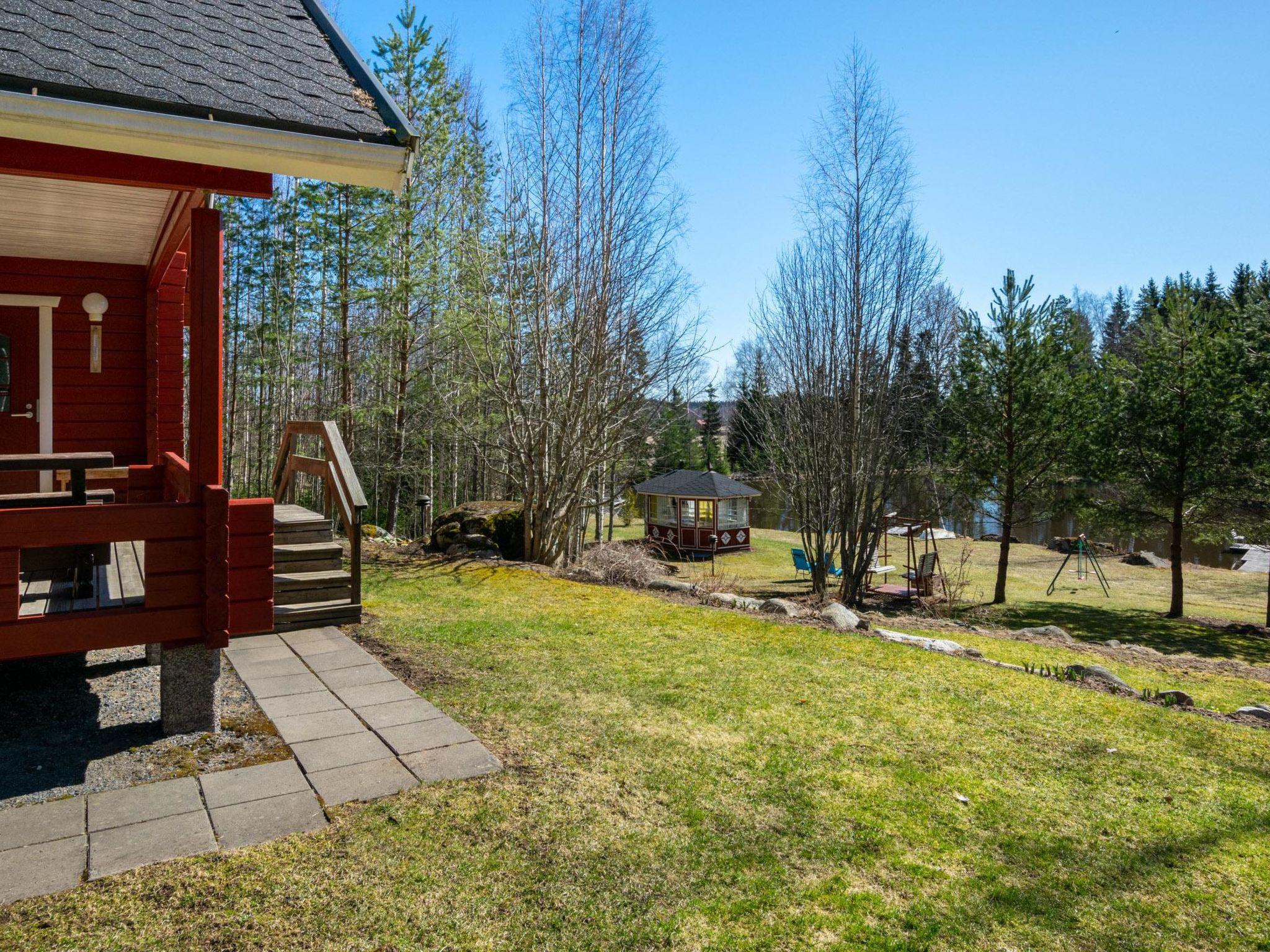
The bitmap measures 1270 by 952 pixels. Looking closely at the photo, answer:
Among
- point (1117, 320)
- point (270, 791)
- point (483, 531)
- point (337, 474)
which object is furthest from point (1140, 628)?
point (1117, 320)

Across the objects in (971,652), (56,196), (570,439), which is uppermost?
(56,196)

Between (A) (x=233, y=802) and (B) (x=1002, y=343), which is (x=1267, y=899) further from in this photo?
(B) (x=1002, y=343)

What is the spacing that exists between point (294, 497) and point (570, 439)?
11.9m

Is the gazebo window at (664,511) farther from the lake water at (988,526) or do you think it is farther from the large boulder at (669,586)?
the large boulder at (669,586)

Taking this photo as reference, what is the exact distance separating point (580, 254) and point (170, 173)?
765cm

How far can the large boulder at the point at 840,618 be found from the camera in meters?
7.57

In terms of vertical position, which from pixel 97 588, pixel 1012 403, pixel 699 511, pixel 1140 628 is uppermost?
pixel 1012 403

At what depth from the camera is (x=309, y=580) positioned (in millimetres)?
6000

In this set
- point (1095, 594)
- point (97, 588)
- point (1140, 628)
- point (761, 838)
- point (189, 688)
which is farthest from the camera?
point (1095, 594)

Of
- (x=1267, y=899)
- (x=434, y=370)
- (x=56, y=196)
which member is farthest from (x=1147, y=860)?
(x=434, y=370)

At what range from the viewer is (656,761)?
3.71 meters

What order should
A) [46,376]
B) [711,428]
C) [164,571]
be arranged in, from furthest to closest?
1. [711,428]
2. [46,376]
3. [164,571]

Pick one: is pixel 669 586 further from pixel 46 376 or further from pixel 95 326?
pixel 46 376

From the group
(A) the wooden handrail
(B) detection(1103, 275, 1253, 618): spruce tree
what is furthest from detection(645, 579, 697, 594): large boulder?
(B) detection(1103, 275, 1253, 618): spruce tree
